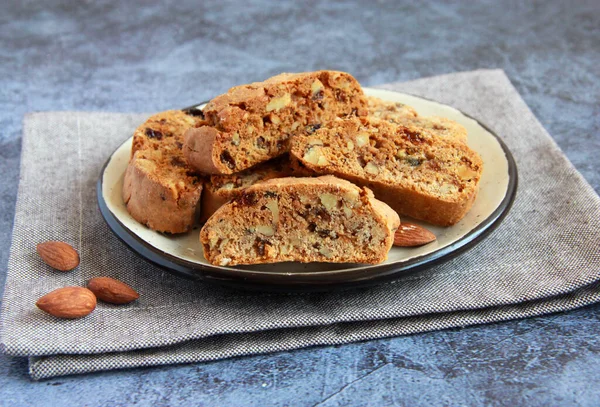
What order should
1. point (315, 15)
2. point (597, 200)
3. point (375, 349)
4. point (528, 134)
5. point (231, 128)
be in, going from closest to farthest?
point (375, 349)
point (231, 128)
point (597, 200)
point (528, 134)
point (315, 15)

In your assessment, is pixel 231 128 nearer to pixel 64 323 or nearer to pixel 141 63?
pixel 64 323

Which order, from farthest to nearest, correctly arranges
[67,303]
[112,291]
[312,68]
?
[312,68] → [112,291] → [67,303]

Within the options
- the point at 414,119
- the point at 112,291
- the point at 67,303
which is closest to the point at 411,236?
the point at 414,119

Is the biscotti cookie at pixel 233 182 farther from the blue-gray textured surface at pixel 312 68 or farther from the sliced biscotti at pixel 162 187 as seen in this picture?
the blue-gray textured surface at pixel 312 68

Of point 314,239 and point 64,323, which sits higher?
point 314,239

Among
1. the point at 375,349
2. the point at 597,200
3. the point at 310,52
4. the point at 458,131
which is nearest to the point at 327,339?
the point at 375,349

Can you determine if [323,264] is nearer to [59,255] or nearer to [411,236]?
[411,236]
